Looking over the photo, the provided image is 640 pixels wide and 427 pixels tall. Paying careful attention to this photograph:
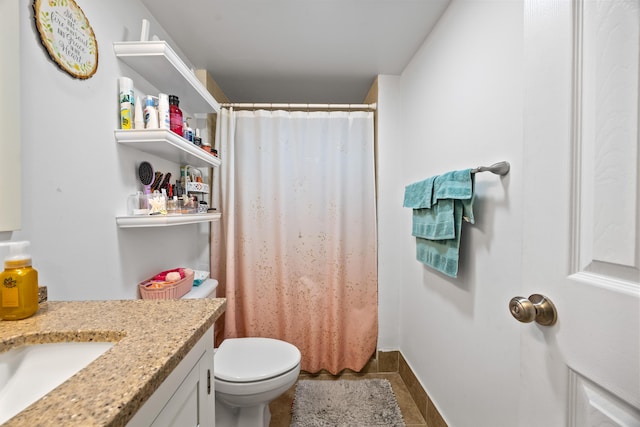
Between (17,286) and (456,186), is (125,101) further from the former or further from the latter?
(456,186)

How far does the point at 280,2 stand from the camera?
3.88ft

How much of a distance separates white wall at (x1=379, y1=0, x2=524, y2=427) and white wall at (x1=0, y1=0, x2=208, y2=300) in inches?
56.1

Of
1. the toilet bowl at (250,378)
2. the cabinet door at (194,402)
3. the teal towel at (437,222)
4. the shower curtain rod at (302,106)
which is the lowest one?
the toilet bowl at (250,378)

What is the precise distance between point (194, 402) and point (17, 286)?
0.49 metres

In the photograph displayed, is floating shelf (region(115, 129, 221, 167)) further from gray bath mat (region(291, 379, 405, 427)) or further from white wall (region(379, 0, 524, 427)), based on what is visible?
gray bath mat (region(291, 379, 405, 427))

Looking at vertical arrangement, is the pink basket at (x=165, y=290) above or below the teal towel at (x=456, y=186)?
below

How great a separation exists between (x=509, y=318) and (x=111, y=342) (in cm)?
114

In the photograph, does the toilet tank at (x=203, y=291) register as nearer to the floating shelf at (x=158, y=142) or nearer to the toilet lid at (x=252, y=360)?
the toilet lid at (x=252, y=360)

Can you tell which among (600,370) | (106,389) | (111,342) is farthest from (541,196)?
(111,342)

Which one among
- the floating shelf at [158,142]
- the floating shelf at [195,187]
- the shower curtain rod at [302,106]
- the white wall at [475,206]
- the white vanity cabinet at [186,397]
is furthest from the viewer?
the shower curtain rod at [302,106]

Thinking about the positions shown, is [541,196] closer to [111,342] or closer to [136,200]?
[111,342]

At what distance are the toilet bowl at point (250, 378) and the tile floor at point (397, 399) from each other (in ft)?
0.26

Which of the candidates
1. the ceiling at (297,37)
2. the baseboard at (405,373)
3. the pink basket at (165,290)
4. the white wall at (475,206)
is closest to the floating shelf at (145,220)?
the pink basket at (165,290)

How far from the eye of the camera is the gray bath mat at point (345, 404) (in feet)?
4.56
